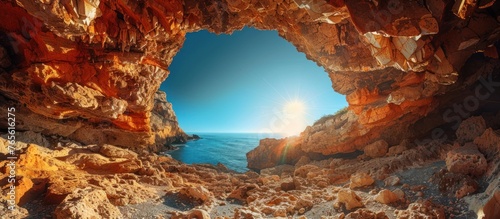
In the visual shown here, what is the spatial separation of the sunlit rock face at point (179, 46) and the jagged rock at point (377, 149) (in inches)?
39.8

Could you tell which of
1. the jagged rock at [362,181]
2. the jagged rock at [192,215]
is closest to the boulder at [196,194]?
the jagged rock at [192,215]

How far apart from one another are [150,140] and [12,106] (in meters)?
7.78

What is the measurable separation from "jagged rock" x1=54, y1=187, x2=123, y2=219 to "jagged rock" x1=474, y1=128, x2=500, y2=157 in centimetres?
1225

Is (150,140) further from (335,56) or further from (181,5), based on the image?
(335,56)

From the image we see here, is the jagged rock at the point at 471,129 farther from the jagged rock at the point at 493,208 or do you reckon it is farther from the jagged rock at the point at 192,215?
the jagged rock at the point at 192,215

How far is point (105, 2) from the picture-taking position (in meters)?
9.46

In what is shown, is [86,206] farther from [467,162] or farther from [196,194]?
[467,162]

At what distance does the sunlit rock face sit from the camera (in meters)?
6.06

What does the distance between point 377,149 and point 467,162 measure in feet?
24.6

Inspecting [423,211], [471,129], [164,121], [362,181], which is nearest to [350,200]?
[423,211]

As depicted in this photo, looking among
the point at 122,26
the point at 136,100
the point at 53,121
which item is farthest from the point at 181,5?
the point at 53,121

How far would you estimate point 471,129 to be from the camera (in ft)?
35.1

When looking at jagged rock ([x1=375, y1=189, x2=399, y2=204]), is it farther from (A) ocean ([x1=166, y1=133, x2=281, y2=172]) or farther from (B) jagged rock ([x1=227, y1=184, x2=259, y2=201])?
(A) ocean ([x1=166, y1=133, x2=281, y2=172])

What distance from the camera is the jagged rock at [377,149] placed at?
1467 centimetres
